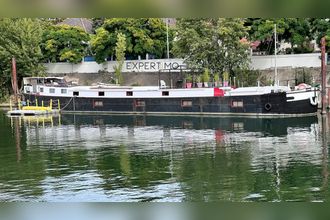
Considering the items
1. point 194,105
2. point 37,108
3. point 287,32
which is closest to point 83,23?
point 37,108

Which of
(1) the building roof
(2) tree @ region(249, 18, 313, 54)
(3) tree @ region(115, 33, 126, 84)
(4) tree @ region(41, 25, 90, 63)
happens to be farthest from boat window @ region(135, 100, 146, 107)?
(1) the building roof

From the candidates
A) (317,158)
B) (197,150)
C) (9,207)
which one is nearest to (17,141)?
(197,150)

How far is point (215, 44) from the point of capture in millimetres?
26297

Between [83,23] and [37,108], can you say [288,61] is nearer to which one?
[37,108]

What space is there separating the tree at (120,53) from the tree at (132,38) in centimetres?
85

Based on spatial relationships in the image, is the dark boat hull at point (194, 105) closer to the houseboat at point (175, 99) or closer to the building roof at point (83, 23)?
the houseboat at point (175, 99)

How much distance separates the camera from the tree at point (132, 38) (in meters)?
Answer: 30.3

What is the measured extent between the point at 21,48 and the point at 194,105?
1260cm

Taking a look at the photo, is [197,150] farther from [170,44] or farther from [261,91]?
[170,44]

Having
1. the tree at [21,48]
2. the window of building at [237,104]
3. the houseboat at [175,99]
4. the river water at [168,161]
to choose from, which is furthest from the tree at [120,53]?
the window of building at [237,104]

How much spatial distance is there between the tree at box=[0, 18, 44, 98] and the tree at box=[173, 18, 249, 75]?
9.27 meters

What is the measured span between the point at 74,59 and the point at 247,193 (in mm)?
23867

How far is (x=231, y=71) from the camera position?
26.4 m

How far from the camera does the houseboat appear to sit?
22.0m
